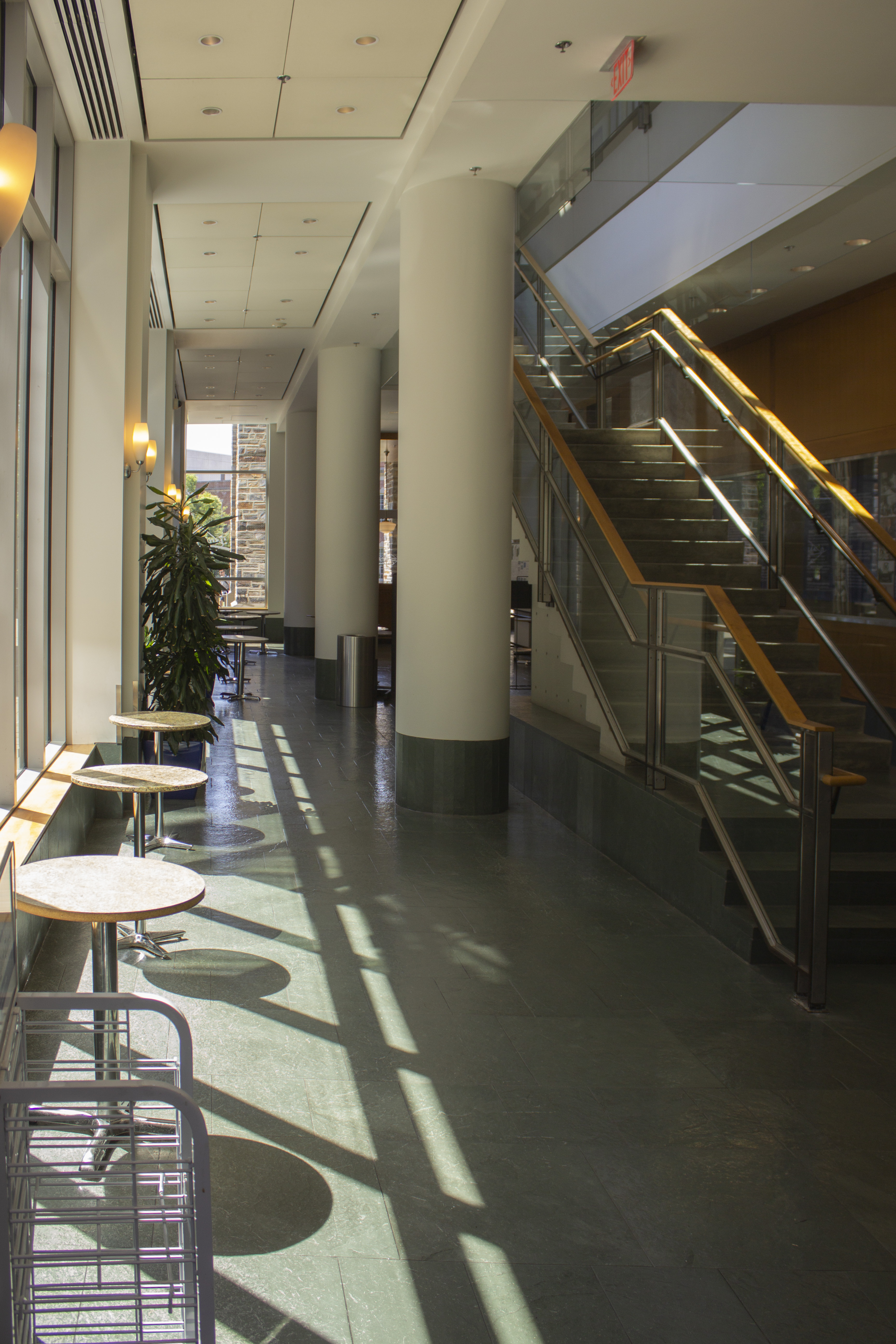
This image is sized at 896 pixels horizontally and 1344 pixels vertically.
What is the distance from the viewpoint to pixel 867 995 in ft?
13.2

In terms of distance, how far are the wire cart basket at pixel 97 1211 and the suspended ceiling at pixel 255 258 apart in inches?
268

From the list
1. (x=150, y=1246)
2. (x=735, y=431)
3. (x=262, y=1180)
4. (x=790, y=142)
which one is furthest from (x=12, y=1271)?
(x=790, y=142)

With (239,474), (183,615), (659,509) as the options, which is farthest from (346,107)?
(239,474)

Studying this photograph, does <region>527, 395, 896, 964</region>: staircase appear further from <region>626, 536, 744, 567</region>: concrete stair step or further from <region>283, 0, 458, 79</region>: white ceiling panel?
<region>283, 0, 458, 79</region>: white ceiling panel

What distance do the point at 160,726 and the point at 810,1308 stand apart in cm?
373

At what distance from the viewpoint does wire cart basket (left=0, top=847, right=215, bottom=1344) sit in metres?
1.59

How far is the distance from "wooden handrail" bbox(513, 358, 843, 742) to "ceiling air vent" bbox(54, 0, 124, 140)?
3290 mm

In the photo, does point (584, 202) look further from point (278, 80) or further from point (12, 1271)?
point (12, 1271)

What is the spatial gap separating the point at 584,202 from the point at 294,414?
29.2 feet

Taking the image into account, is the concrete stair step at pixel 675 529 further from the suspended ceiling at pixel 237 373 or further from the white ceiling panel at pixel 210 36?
the suspended ceiling at pixel 237 373

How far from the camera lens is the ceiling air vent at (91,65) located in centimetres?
475

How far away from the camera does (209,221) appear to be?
804 cm

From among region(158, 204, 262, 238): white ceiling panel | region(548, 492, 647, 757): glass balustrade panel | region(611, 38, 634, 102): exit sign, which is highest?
region(158, 204, 262, 238): white ceiling panel

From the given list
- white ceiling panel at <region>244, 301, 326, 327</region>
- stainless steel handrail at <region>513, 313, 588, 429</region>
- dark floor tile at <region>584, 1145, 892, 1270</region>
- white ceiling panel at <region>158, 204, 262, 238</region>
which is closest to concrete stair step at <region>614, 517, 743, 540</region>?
stainless steel handrail at <region>513, 313, 588, 429</region>
